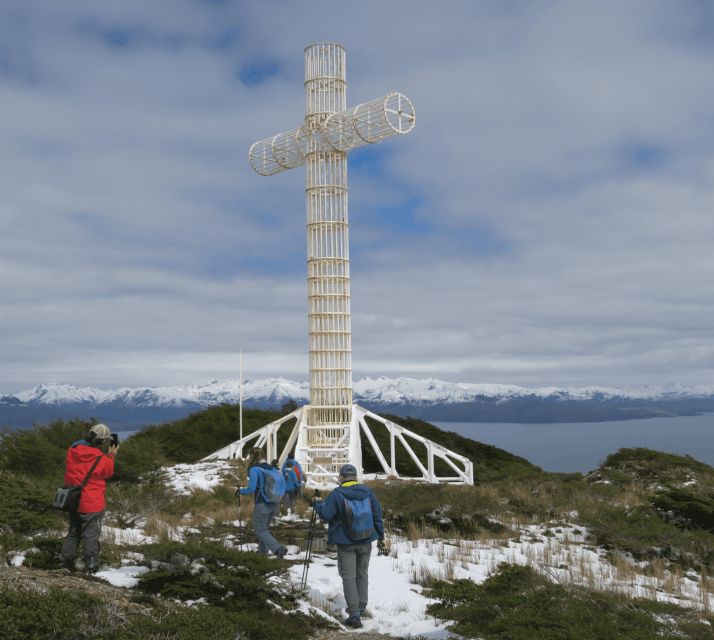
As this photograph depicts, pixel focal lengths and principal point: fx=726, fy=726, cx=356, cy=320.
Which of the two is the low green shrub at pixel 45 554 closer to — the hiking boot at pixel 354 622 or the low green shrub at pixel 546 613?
the hiking boot at pixel 354 622

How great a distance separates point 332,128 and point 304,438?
33.6ft

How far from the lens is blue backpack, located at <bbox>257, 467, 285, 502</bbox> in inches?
395

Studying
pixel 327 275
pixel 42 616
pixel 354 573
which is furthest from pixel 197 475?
pixel 42 616

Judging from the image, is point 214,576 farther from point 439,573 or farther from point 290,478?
point 290,478

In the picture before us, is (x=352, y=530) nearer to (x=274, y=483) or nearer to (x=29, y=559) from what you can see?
(x=274, y=483)

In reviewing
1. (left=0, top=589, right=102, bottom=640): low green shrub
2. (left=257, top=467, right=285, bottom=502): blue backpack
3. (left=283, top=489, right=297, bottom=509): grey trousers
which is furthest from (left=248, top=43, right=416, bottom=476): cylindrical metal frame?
(left=0, top=589, right=102, bottom=640): low green shrub

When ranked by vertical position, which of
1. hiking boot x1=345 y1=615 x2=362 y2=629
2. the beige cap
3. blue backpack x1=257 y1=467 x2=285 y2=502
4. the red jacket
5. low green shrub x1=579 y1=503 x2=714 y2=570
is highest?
the beige cap

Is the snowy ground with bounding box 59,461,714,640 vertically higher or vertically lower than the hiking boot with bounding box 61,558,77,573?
lower

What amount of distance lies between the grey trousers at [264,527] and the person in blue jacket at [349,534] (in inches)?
80.3

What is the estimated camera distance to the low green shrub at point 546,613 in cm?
671

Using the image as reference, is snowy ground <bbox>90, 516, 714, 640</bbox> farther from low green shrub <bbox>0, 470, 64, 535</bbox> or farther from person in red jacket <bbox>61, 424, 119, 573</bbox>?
low green shrub <bbox>0, 470, 64, 535</bbox>

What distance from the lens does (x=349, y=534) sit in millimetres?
7992

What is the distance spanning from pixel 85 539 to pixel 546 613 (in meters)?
4.97

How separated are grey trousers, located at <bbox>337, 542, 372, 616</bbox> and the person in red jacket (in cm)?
271
